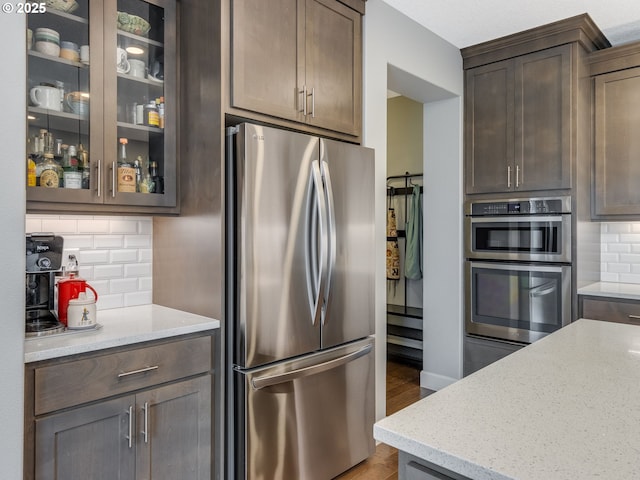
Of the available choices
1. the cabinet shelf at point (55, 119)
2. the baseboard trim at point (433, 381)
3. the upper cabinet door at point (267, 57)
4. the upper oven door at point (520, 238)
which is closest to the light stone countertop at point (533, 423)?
the upper cabinet door at point (267, 57)

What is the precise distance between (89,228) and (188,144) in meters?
0.62

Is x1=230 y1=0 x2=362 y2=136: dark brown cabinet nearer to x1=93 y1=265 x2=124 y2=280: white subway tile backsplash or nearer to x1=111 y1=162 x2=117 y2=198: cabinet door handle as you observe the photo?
x1=111 y1=162 x2=117 y2=198: cabinet door handle

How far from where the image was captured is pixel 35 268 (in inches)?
71.6

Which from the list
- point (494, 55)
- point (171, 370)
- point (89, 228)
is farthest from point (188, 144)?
point (494, 55)

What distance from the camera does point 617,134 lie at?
122 inches

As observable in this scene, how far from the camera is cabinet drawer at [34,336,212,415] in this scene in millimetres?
1494

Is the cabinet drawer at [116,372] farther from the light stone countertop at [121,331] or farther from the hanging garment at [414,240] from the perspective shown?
the hanging garment at [414,240]

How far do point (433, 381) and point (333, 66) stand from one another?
256cm

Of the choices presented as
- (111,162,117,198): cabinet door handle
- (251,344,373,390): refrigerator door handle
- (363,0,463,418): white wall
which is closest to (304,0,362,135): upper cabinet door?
(363,0,463,418): white wall

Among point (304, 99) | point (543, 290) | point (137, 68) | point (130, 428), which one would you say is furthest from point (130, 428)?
point (543, 290)

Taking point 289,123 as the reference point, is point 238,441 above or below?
below

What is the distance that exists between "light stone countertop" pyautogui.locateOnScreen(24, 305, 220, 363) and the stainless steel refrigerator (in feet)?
0.67

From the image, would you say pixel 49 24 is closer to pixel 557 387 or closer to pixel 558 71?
pixel 557 387

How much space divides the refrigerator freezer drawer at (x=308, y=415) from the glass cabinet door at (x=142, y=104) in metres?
0.94
